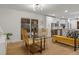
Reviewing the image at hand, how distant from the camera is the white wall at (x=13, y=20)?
4.96ft

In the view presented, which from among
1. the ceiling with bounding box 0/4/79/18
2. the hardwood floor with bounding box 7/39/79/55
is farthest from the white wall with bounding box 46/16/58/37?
the hardwood floor with bounding box 7/39/79/55

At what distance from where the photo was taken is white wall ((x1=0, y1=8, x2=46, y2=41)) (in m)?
1.51

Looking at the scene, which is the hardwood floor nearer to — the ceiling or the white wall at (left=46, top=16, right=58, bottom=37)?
the white wall at (left=46, top=16, right=58, bottom=37)

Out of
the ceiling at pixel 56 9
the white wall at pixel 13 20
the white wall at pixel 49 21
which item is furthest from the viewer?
the white wall at pixel 49 21

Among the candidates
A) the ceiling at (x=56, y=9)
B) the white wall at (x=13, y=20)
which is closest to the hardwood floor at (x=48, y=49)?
the white wall at (x=13, y=20)

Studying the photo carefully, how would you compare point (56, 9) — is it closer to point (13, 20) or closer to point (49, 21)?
point (49, 21)

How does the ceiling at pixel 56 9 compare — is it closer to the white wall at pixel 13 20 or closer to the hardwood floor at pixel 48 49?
the white wall at pixel 13 20

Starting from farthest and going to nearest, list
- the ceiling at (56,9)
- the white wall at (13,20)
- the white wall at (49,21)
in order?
the white wall at (49,21), the white wall at (13,20), the ceiling at (56,9)

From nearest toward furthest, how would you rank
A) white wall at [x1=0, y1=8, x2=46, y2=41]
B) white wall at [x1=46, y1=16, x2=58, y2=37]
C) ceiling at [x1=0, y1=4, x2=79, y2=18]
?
ceiling at [x1=0, y1=4, x2=79, y2=18] < white wall at [x1=0, y1=8, x2=46, y2=41] < white wall at [x1=46, y1=16, x2=58, y2=37]

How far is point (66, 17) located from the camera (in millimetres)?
1639

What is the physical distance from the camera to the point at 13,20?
162 cm

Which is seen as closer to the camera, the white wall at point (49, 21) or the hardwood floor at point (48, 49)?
the hardwood floor at point (48, 49)
